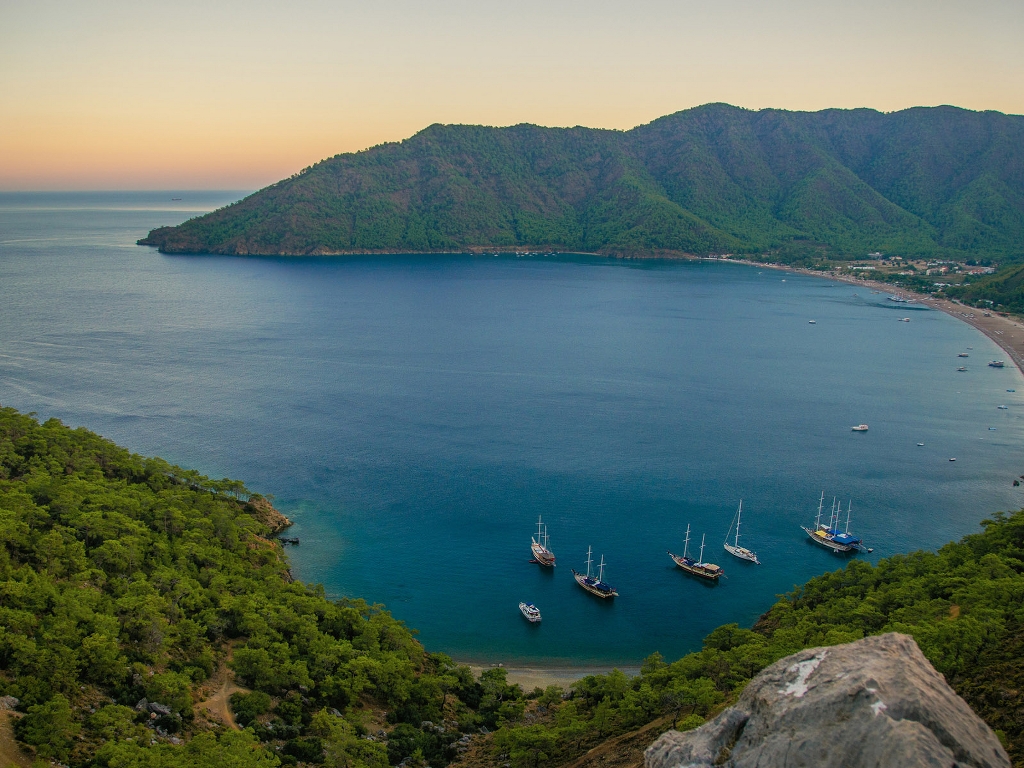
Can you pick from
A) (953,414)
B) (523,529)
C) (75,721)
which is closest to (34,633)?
(75,721)

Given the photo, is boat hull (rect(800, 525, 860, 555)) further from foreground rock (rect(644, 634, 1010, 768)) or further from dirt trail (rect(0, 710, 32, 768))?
dirt trail (rect(0, 710, 32, 768))

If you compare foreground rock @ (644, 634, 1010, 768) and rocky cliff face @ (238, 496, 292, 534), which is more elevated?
foreground rock @ (644, 634, 1010, 768)

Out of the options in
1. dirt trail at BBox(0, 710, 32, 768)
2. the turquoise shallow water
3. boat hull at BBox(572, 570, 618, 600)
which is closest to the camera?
dirt trail at BBox(0, 710, 32, 768)

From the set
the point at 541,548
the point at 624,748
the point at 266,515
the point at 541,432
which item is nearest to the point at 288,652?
the point at 624,748

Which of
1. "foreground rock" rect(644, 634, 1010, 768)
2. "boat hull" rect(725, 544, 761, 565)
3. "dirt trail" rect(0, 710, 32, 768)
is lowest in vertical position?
"boat hull" rect(725, 544, 761, 565)

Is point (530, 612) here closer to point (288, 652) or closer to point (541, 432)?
point (288, 652)

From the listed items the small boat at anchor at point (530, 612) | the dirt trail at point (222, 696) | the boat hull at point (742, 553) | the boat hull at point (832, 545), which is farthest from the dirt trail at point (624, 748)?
the boat hull at point (832, 545)

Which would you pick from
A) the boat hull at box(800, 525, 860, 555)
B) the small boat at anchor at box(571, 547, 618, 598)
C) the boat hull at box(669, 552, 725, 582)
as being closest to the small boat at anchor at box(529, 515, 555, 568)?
the small boat at anchor at box(571, 547, 618, 598)

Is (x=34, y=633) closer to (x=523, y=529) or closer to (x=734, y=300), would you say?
(x=523, y=529)

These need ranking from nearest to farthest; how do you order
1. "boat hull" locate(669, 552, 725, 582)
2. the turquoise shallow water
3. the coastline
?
the turquoise shallow water < "boat hull" locate(669, 552, 725, 582) < the coastline
